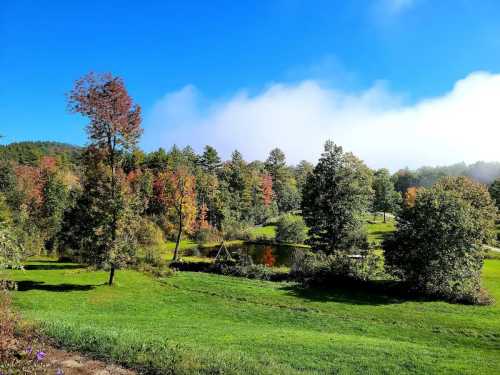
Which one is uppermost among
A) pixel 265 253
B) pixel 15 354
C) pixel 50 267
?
pixel 15 354

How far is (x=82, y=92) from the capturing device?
32.1 metres

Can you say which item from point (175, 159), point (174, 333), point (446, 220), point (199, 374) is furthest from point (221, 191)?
point (199, 374)

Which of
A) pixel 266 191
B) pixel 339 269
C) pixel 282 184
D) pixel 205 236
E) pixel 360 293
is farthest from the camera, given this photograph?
pixel 282 184

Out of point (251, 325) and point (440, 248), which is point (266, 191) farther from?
point (251, 325)

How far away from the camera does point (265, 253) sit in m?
68.9

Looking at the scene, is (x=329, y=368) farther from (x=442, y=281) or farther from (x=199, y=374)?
(x=442, y=281)

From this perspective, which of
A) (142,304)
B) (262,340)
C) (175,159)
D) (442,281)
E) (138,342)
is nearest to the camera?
(138,342)

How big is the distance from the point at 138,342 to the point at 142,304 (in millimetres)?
14707

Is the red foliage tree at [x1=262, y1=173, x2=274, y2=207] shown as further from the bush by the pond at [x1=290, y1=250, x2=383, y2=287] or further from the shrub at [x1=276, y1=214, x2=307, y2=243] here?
the bush by the pond at [x1=290, y1=250, x2=383, y2=287]

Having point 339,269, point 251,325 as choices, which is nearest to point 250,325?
point 251,325

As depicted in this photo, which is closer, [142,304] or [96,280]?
[142,304]

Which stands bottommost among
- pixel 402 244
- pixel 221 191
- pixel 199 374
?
pixel 199 374

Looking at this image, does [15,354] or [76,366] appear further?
[76,366]

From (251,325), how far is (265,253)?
1831 inches
